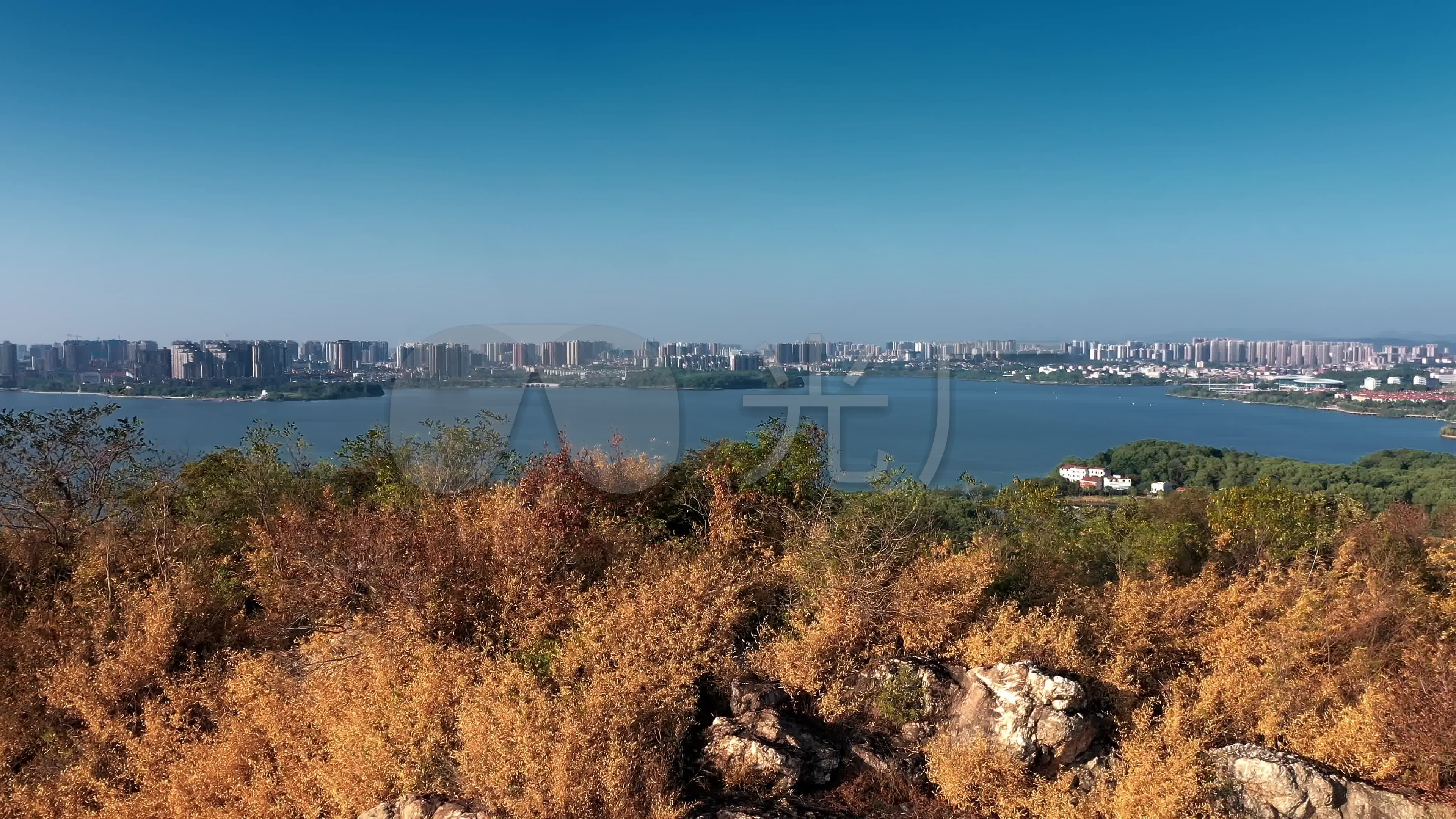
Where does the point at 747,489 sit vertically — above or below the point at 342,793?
above

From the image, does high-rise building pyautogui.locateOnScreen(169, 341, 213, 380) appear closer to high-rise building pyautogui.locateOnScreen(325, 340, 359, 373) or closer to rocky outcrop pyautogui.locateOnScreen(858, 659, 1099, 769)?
high-rise building pyautogui.locateOnScreen(325, 340, 359, 373)

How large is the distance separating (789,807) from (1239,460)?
31476 mm

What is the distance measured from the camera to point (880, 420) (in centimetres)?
3222

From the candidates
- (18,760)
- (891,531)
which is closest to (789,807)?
(891,531)

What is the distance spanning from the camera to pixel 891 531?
6062mm

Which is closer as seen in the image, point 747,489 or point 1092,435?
point 747,489

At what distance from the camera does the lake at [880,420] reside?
8.06m

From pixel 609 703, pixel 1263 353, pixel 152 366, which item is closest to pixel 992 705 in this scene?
pixel 609 703

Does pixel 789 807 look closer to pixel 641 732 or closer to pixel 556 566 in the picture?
pixel 641 732

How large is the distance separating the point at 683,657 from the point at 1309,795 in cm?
363

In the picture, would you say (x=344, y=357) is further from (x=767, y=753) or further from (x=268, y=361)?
(x=767, y=753)

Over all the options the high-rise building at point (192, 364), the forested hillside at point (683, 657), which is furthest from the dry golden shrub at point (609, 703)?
the high-rise building at point (192, 364)

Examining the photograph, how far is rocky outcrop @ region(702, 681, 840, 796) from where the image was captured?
4.52 meters

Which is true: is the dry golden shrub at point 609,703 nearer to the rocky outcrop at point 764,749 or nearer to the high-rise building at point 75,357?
the rocky outcrop at point 764,749
